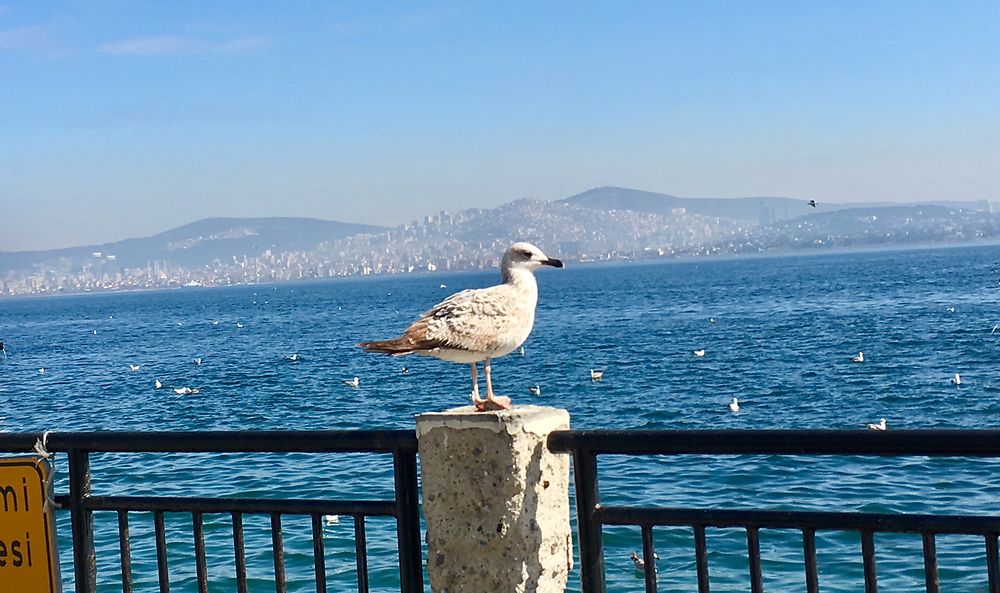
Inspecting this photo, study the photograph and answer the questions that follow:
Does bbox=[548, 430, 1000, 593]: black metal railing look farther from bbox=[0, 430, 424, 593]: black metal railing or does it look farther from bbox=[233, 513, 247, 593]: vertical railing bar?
bbox=[233, 513, 247, 593]: vertical railing bar

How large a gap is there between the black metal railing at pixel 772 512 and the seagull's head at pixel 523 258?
36.4 inches

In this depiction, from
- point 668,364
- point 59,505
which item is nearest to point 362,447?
point 59,505

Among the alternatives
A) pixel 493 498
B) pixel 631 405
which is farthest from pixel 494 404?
pixel 631 405

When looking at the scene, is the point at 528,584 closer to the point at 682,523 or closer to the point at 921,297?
the point at 682,523

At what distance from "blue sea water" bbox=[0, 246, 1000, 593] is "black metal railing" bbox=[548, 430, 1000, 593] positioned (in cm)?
987

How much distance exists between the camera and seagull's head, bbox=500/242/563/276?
16.7 feet

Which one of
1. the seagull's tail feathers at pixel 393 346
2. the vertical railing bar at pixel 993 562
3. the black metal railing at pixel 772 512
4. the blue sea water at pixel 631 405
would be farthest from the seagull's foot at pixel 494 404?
the blue sea water at pixel 631 405

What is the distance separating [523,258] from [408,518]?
4.02 ft

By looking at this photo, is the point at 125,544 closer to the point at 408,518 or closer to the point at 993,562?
the point at 408,518

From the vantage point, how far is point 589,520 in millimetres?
4406

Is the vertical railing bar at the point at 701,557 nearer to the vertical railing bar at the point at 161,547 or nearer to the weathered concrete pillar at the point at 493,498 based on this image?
the weathered concrete pillar at the point at 493,498

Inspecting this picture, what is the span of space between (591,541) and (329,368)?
50152mm

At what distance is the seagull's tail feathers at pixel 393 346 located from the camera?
15.8 ft

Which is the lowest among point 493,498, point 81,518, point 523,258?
point 81,518
